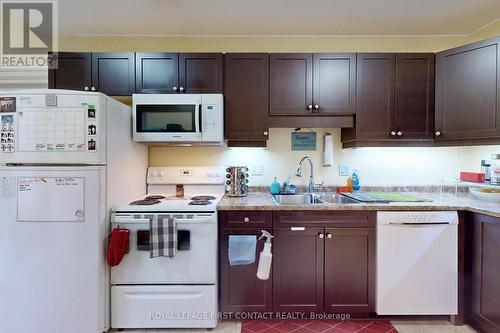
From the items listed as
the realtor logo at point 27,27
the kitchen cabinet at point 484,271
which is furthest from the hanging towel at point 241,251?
the realtor logo at point 27,27

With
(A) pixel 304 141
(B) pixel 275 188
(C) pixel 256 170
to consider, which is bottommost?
(B) pixel 275 188

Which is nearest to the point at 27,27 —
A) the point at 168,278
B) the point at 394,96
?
the point at 168,278

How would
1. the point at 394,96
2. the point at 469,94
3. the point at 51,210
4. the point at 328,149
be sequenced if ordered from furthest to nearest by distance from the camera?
the point at 328,149 → the point at 394,96 → the point at 469,94 → the point at 51,210

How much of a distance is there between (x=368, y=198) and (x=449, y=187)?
1003mm

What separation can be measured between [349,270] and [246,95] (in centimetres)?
161

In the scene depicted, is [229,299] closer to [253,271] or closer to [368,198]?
[253,271]

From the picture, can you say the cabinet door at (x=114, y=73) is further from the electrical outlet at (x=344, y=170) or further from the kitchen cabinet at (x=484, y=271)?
the kitchen cabinet at (x=484, y=271)

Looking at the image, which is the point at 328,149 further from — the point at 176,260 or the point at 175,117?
the point at 176,260

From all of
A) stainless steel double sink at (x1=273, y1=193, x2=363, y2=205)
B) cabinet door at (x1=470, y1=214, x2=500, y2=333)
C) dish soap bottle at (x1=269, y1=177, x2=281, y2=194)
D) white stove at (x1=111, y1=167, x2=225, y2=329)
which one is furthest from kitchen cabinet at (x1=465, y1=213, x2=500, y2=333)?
white stove at (x1=111, y1=167, x2=225, y2=329)

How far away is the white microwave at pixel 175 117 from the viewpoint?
2.21m

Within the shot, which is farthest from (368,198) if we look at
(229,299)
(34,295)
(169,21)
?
(34,295)

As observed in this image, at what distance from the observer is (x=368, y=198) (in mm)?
2215

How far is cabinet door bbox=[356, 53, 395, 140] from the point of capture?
2.35 m

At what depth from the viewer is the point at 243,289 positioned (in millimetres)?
2035
